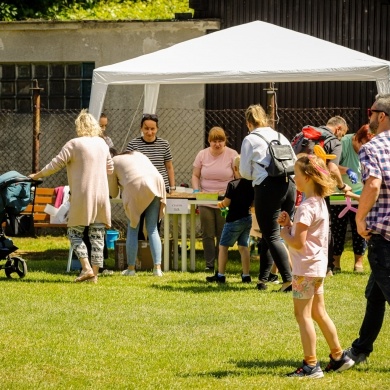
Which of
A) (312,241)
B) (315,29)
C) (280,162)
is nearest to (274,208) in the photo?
(280,162)

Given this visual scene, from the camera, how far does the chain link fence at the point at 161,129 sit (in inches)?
691

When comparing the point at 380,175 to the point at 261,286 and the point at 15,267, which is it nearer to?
the point at 261,286

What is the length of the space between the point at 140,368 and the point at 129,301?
10.4 feet

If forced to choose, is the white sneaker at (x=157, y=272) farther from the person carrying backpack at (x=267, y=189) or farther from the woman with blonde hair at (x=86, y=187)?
the person carrying backpack at (x=267, y=189)

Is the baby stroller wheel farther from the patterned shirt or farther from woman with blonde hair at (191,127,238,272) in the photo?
the patterned shirt

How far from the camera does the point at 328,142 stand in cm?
1212

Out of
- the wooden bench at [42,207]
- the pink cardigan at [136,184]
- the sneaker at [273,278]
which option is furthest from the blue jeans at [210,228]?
the wooden bench at [42,207]

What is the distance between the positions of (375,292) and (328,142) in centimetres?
507

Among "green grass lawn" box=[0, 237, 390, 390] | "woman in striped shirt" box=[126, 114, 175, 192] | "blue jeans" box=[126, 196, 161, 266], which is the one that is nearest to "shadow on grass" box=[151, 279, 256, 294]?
"green grass lawn" box=[0, 237, 390, 390]

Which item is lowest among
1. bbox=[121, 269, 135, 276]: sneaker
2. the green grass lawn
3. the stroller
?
bbox=[121, 269, 135, 276]: sneaker

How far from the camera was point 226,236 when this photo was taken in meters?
11.9

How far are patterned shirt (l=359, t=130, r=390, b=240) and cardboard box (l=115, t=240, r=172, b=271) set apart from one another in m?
6.68

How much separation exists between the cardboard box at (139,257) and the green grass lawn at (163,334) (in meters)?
0.55

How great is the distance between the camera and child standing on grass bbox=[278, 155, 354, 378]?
6953 mm
